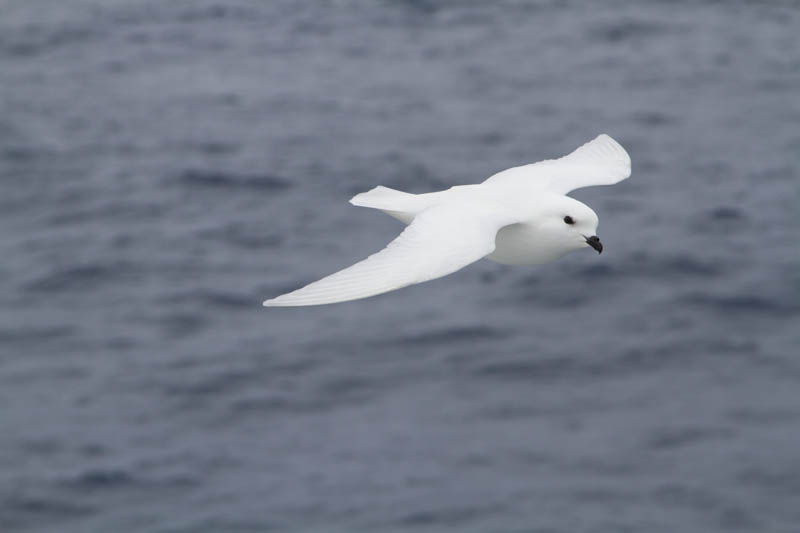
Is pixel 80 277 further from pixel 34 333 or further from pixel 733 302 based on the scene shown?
pixel 733 302

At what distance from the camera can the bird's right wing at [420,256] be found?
956 centimetres

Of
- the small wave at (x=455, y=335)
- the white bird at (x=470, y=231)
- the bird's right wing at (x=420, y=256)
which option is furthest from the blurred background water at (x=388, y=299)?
the bird's right wing at (x=420, y=256)

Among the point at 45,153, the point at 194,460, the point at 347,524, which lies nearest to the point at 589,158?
the point at 347,524

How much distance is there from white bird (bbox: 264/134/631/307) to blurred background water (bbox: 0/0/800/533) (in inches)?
473

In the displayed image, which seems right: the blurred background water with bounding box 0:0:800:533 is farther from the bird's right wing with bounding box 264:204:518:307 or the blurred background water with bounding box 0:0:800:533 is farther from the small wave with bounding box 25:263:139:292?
the bird's right wing with bounding box 264:204:518:307

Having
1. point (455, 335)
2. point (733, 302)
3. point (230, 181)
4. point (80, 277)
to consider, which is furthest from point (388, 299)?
point (733, 302)

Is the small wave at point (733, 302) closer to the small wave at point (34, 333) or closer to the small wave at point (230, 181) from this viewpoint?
the small wave at point (230, 181)

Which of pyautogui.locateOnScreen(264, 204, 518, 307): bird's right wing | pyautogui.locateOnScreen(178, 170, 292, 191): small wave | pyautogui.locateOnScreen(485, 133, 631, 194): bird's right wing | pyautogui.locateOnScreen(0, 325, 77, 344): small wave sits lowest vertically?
pyautogui.locateOnScreen(0, 325, 77, 344): small wave

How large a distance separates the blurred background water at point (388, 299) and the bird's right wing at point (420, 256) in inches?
504

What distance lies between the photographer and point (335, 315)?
2739cm

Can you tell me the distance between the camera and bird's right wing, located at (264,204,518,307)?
31.4 feet

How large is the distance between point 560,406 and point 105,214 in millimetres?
9882

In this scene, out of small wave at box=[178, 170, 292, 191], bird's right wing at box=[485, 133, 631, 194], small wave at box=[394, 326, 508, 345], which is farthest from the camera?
small wave at box=[178, 170, 292, 191]

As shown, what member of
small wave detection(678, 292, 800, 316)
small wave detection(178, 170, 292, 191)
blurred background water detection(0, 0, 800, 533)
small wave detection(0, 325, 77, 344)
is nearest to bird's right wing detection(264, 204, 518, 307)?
blurred background water detection(0, 0, 800, 533)
